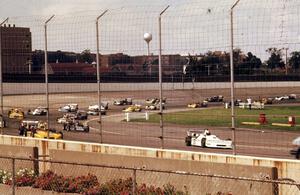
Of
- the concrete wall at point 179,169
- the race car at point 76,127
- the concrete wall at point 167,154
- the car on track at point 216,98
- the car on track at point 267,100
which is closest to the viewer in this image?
the concrete wall at point 179,169

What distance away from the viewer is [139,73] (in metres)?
13.8

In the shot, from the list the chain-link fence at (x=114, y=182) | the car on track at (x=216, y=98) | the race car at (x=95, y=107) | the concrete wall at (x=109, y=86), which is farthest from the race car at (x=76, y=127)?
the car on track at (x=216, y=98)

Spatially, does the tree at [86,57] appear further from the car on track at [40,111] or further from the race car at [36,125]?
the race car at [36,125]

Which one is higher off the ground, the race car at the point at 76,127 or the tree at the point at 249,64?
the tree at the point at 249,64

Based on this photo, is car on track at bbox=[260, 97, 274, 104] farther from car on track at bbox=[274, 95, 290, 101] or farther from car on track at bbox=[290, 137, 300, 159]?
car on track at bbox=[290, 137, 300, 159]

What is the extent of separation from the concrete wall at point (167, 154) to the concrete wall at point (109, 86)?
3.98 feet

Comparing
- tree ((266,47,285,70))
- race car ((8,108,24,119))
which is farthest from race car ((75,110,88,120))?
tree ((266,47,285,70))

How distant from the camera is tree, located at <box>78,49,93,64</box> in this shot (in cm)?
1421

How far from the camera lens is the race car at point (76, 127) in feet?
52.7

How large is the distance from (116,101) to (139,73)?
5.08 ft

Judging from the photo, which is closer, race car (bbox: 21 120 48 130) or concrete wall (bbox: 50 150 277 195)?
concrete wall (bbox: 50 150 277 195)

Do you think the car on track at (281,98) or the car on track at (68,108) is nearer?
the car on track at (281,98)

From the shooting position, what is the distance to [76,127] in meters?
16.7

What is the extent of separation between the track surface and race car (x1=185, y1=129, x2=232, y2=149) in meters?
0.13
